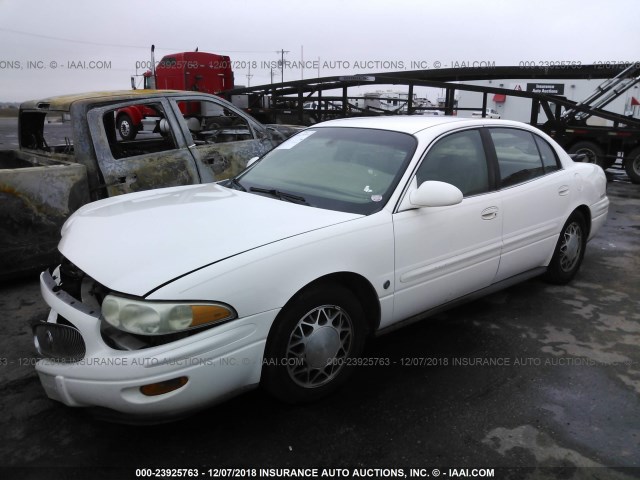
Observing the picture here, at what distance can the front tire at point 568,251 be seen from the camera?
442cm

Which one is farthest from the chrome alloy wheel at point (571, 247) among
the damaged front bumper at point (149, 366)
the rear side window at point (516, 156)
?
the damaged front bumper at point (149, 366)

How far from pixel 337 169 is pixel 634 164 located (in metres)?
10.3

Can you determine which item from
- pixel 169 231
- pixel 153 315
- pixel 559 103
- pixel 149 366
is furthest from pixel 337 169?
pixel 559 103

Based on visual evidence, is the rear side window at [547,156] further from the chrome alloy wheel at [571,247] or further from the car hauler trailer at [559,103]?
the car hauler trailer at [559,103]

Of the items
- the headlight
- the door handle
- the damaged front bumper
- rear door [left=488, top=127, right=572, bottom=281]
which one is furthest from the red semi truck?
the headlight

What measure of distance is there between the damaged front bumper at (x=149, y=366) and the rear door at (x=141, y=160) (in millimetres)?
2501

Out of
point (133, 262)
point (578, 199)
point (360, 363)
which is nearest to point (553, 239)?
point (578, 199)

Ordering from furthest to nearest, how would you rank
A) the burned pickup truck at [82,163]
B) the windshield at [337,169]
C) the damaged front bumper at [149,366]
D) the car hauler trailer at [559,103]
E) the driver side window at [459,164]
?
the car hauler trailer at [559,103] < the burned pickup truck at [82,163] < the driver side window at [459,164] < the windshield at [337,169] < the damaged front bumper at [149,366]

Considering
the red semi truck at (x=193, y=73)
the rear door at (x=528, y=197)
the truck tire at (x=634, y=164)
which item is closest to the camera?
the rear door at (x=528, y=197)

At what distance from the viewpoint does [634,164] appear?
36.6 feet

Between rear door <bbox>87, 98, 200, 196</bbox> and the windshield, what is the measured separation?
1518mm

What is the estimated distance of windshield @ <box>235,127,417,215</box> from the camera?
10.1ft

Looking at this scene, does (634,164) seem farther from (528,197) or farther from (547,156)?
(528,197)

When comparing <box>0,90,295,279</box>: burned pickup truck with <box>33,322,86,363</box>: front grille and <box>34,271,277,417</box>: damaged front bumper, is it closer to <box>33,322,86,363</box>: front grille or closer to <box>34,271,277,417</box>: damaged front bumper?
<box>33,322,86,363</box>: front grille
